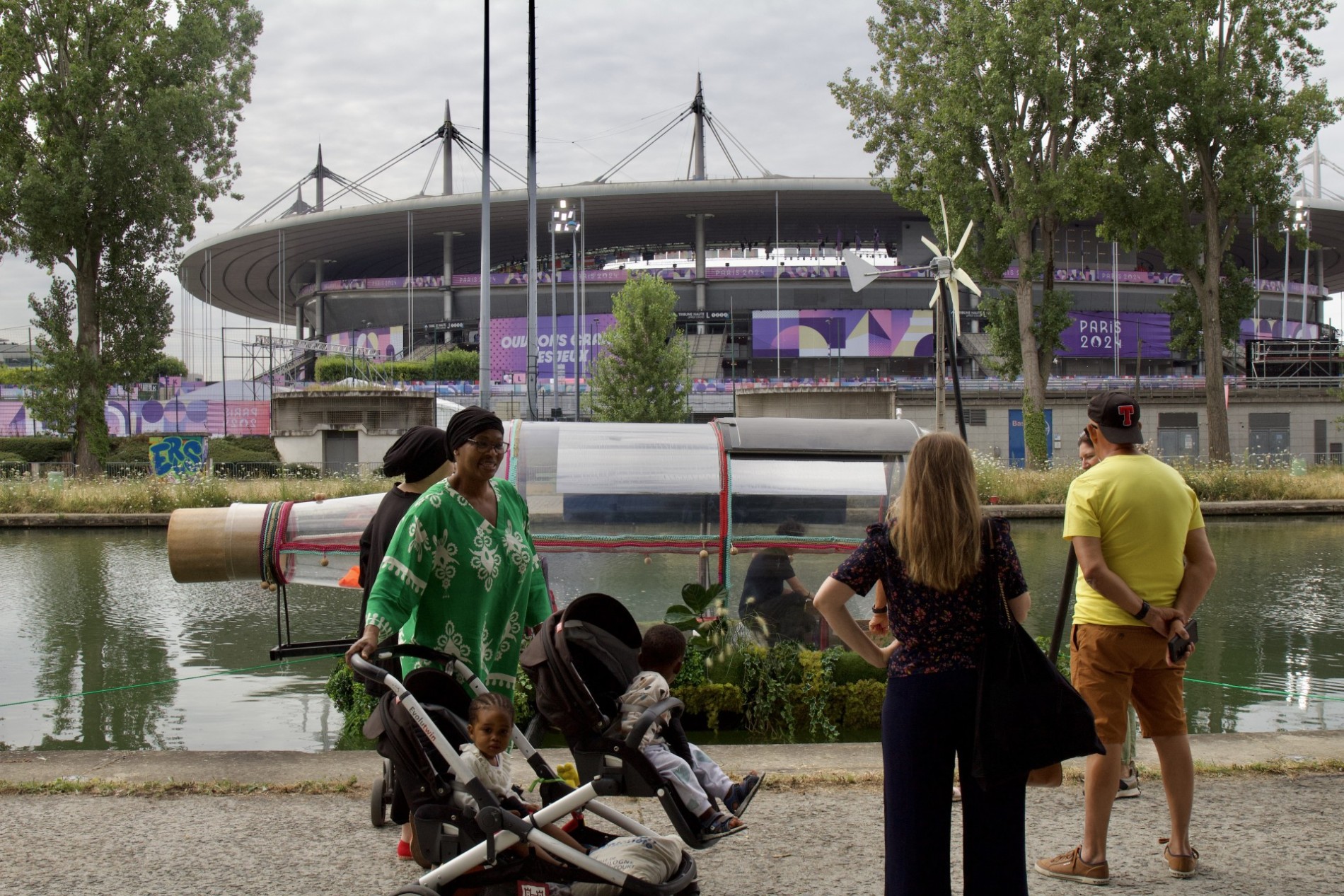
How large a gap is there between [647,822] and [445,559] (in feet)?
5.11

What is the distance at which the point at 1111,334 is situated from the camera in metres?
71.6

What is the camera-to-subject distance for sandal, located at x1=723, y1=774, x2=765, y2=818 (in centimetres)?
432

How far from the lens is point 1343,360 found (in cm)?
4878

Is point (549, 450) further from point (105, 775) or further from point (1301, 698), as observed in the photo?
point (1301, 698)

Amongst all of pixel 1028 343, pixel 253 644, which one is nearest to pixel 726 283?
pixel 1028 343

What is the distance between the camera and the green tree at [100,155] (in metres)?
30.8

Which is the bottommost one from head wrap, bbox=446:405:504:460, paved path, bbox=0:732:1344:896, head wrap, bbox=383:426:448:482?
paved path, bbox=0:732:1344:896

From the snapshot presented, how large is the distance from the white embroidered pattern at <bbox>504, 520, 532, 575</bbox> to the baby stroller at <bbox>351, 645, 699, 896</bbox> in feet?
2.00

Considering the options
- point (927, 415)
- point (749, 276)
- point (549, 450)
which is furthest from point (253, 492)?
point (749, 276)

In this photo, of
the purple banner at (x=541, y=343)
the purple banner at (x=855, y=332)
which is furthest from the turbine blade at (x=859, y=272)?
the purple banner at (x=855, y=332)

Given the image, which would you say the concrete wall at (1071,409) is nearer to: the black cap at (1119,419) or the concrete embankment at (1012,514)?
the concrete embankment at (1012,514)

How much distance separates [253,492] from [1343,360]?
1774 inches

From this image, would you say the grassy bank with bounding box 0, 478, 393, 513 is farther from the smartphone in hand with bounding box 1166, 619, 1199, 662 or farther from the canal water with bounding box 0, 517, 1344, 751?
the smartphone in hand with bounding box 1166, 619, 1199, 662

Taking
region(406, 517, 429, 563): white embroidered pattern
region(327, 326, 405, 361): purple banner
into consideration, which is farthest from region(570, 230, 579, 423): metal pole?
region(406, 517, 429, 563): white embroidered pattern
